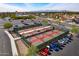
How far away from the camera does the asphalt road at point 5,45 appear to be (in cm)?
252

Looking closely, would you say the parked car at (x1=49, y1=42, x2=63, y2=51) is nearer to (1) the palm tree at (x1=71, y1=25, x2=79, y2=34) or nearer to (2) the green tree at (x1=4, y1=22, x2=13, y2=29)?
(1) the palm tree at (x1=71, y1=25, x2=79, y2=34)

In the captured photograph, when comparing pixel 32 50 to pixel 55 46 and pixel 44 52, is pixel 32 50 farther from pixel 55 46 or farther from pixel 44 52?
pixel 55 46

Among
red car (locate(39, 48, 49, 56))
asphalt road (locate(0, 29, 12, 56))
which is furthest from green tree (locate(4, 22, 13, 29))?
red car (locate(39, 48, 49, 56))

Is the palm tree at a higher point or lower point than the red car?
higher

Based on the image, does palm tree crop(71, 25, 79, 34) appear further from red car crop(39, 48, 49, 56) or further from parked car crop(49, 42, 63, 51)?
red car crop(39, 48, 49, 56)

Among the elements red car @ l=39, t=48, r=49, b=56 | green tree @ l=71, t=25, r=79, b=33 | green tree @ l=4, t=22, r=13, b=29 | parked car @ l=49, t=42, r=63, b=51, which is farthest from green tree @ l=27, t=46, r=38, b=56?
green tree @ l=71, t=25, r=79, b=33

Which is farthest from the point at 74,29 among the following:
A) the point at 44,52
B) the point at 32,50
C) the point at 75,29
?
the point at 32,50

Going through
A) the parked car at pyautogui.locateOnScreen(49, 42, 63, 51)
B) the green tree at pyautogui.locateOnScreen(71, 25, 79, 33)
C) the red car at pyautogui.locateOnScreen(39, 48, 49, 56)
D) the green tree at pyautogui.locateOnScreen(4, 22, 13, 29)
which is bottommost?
the red car at pyautogui.locateOnScreen(39, 48, 49, 56)

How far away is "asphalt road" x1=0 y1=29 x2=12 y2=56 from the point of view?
2523 millimetres

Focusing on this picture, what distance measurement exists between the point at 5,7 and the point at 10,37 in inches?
18.6

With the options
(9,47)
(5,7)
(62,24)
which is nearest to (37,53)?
(9,47)

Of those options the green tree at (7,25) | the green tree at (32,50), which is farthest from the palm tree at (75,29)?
the green tree at (7,25)

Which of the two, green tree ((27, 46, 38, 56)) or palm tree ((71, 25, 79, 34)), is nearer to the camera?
green tree ((27, 46, 38, 56))

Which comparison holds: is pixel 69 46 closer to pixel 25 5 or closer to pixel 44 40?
pixel 44 40
